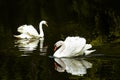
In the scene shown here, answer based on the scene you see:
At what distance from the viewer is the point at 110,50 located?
54.4ft

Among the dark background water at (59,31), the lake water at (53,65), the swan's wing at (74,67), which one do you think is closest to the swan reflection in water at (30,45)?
the lake water at (53,65)

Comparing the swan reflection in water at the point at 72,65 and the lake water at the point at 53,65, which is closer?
the lake water at the point at 53,65

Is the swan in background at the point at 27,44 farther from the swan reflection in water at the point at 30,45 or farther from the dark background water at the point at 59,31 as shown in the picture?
the dark background water at the point at 59,31

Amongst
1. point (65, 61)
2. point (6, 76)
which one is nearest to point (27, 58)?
point (65, 61)

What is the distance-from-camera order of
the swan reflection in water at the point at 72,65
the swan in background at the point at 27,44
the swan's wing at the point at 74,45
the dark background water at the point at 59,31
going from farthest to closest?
1. the swan in background at the point at 27,44
2. the swan's wing at the point at 74,45
3. the swan reflection in water at the point at 72,65
4. the dark background water at the point at 59,31

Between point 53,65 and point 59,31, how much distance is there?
784cm

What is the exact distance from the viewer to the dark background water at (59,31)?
539 inches

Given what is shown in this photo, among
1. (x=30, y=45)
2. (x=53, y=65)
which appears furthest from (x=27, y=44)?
(x=53, y=65)

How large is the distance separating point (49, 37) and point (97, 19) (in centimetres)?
467

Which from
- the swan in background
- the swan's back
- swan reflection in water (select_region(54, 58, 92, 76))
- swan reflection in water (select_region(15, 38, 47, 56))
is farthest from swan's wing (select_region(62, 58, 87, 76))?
the swan in background

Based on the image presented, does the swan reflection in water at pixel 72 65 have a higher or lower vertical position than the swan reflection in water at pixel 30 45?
lower

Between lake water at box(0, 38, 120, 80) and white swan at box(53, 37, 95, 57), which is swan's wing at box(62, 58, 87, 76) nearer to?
lake water at box(0, 38, 120, 80)

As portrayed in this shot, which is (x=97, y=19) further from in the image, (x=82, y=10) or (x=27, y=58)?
(x=27, y=58)

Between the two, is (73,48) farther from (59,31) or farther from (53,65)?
(59,31)
